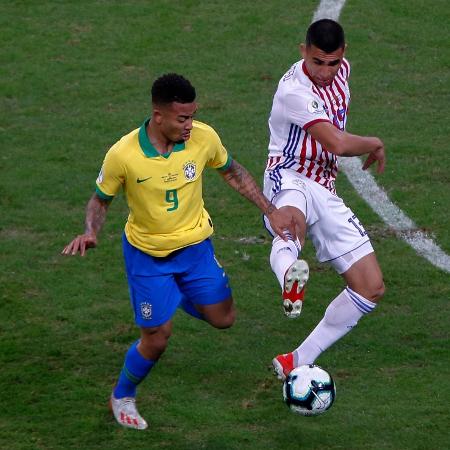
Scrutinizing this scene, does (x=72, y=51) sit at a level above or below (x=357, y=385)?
below

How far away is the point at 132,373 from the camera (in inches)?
314

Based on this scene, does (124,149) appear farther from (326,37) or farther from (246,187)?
(326,37)

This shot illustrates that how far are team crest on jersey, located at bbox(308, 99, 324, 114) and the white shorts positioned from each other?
52 centimetres

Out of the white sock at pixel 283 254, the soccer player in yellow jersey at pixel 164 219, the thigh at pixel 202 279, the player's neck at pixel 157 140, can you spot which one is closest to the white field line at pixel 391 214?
the white sock at pixel 283 254

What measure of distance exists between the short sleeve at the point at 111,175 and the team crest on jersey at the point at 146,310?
73 centimetres

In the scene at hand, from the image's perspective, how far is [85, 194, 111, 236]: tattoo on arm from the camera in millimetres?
7625

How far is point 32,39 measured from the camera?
14.8 m

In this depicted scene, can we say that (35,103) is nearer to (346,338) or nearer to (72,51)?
(72,51)

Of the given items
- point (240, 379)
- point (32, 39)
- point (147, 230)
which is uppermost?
point (147, 230)

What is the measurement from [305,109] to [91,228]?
1740 millimetres

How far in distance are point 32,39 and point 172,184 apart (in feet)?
24.8

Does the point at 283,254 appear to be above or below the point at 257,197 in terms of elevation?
below

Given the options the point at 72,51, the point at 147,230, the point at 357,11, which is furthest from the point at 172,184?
the point at 357,11

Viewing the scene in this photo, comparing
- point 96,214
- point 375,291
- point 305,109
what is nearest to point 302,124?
point 305,109
